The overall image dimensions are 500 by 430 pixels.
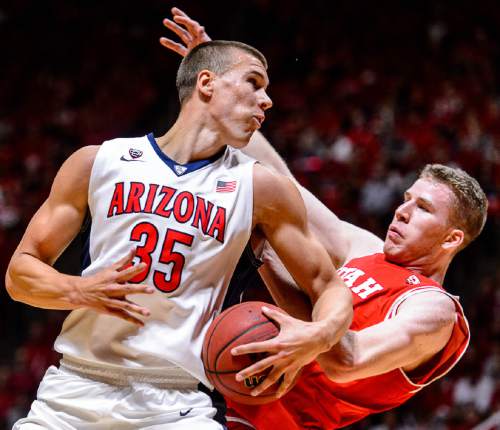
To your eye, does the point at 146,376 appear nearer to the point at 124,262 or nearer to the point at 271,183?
the point at 124,262

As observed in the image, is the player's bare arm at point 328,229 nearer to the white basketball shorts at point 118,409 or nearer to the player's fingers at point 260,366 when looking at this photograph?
the white basketball shorts at point 118,409

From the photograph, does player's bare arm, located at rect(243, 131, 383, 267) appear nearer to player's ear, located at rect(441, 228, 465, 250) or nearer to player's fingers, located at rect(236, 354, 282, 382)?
player's ear, located at rect(441, 228, 465, 250)

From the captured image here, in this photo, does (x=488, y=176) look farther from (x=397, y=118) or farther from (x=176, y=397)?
(x=176, y=397)

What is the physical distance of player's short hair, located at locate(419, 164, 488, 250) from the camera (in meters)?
4.33

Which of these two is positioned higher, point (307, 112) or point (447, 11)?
point (447, 11)

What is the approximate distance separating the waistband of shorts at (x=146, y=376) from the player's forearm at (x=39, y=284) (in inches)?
10.9

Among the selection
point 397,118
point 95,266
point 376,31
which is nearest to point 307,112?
point 397,118

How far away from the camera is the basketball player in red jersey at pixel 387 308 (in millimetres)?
3658

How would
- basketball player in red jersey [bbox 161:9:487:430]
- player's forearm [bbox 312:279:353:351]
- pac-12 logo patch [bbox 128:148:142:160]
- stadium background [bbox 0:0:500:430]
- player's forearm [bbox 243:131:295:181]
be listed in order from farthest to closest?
stadium background [bbox 0:0:500:430]
player's forearm [bbox 243:131:295:181]
basketball player in red jersey [bbox 161:9:487:430]
pac-12 logo patch [bbox 128:148:142:160]
player's forearm [bbox 312:279:353:351]

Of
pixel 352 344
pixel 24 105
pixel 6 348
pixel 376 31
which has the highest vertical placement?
pixel 376 31

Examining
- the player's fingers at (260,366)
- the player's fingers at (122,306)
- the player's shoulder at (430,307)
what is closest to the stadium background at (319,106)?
the player's shoulder at (430,307)

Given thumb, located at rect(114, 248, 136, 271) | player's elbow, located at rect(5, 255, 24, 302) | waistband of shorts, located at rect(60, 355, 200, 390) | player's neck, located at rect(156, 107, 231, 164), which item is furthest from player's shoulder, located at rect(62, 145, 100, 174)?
waistband of shorts, located at rect(60, 355, 200, 390)

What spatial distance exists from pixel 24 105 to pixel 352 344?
440 inches

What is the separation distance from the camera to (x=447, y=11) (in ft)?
43.0
